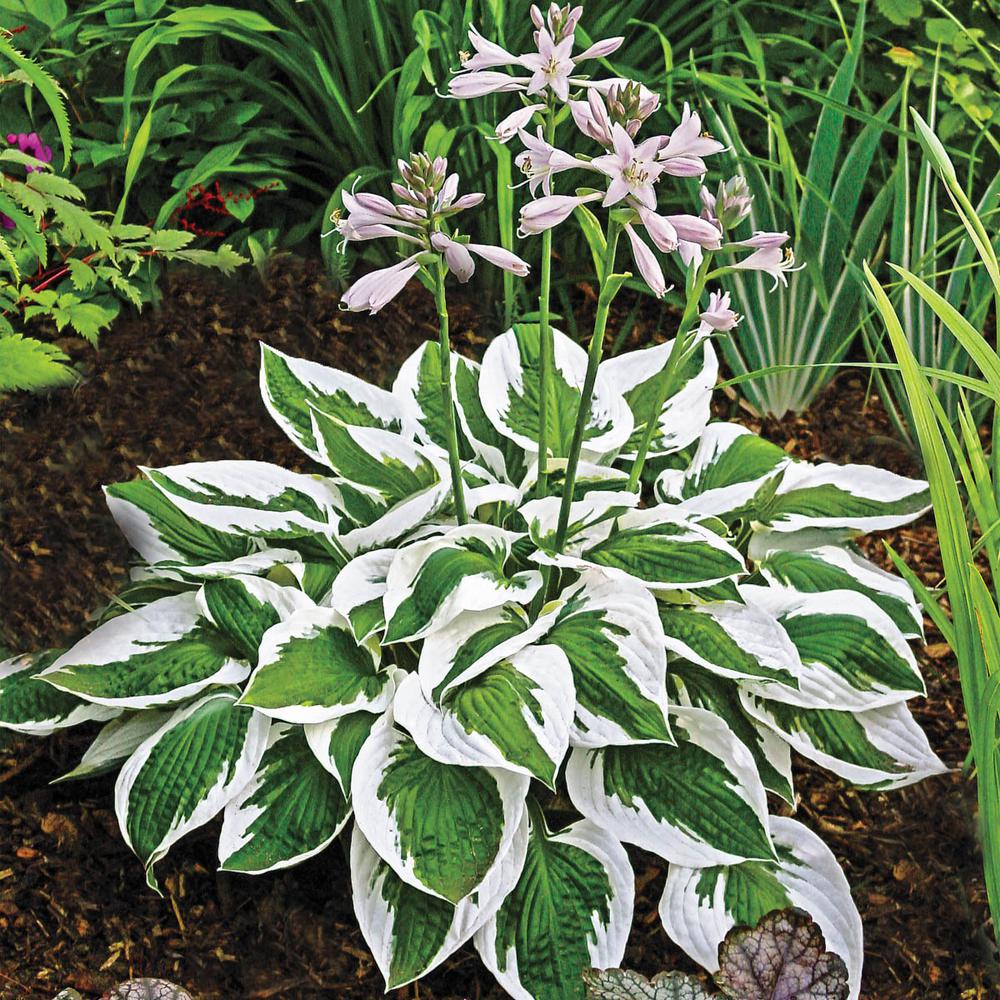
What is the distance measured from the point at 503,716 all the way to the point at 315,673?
0.28 metres

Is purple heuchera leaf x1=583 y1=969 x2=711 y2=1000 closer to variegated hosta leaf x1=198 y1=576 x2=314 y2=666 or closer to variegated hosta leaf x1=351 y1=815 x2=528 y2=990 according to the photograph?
variegated hosta leaf x1=351 y1=815 x2=528 y2=990

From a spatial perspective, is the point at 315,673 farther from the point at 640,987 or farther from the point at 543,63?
the point at 543,63

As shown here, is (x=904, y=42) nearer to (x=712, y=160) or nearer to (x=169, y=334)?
(x=712, y=160)

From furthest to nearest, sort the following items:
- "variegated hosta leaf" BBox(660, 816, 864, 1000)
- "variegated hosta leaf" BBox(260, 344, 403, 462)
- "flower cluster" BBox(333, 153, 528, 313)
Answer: "variegated hosta leaf" BBox(260, 344, 403, 462) → "variegated hosta leaf" BBox(660, 816, 864, 1000) → "flower cluster" BBox(333, 153, 528, 313)

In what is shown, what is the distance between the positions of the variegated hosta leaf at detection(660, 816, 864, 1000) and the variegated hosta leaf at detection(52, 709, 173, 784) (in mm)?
822

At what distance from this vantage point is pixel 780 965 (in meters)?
1.30

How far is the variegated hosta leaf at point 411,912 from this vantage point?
5.03 ft

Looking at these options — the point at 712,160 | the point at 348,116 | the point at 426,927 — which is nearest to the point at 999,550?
the point at 426,927

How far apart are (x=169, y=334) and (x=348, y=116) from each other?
657mm

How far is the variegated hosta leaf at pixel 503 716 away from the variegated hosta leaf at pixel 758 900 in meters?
0.32

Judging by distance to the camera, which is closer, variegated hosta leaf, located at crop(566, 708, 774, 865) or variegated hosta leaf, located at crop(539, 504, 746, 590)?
variegated hosta leaf, located at crop(566, 708, 774, 865)

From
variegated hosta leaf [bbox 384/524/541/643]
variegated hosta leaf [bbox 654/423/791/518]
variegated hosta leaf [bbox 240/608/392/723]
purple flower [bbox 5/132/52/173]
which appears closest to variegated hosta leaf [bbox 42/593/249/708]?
variegated hosta leaf [bbox 240/608/392/723]

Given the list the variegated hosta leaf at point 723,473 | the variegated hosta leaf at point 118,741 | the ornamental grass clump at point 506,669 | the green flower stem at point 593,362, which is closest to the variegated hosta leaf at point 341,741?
the ornamental grass clump at point 506,669

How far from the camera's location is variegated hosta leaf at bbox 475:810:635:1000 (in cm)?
157
